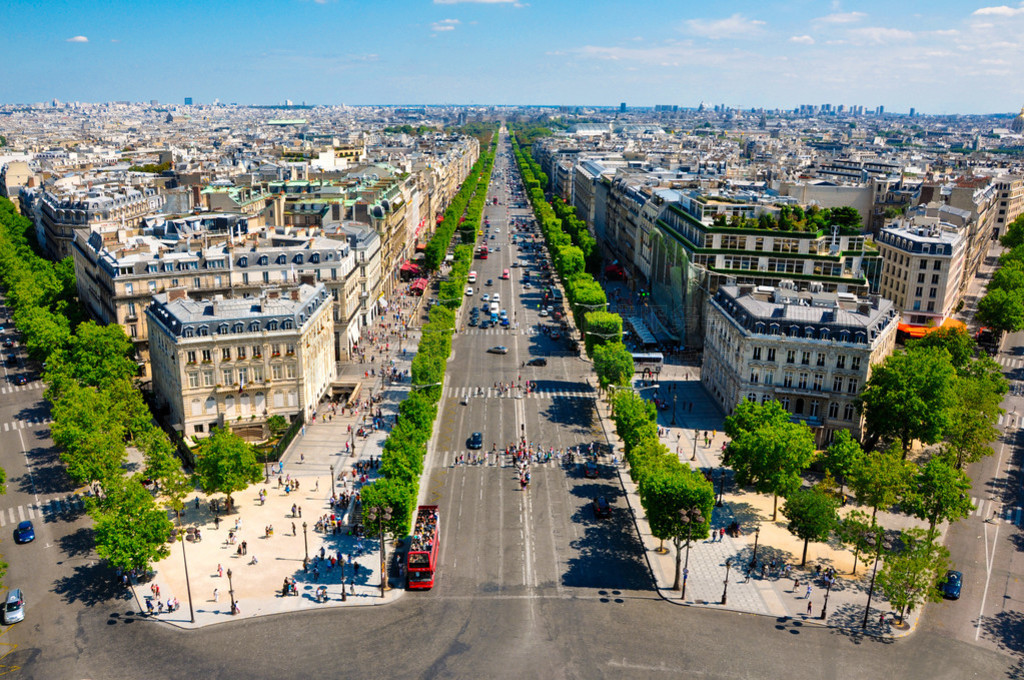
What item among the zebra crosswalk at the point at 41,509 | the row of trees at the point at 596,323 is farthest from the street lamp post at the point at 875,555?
the zebra crosswalk at the point at 41,509

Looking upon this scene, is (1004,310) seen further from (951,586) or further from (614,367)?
(951,586)

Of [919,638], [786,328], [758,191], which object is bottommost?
[919,638]

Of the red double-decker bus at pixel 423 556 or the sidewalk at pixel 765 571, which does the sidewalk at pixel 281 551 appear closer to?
the red double-decker bus at pixel 423 556

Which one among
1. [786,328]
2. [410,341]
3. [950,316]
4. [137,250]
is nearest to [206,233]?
[137,250]

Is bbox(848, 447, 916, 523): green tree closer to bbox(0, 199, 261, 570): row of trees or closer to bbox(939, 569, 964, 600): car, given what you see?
bbox(939, 569, 964, 600): car

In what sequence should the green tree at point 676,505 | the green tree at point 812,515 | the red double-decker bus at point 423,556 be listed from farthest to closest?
the green tree at point 812,515, the red double-decker bus at point 423,556, the green tree at point 676,505

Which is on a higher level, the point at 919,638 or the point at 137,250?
the point at 137,250

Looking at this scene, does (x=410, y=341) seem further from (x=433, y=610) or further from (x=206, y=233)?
(x=433, y=610)
